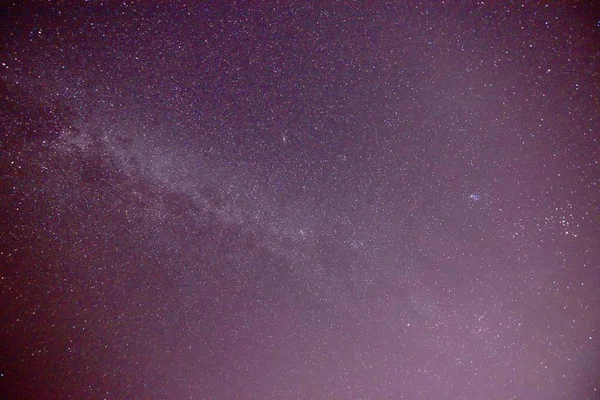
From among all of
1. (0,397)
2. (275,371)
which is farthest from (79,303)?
(275,371)

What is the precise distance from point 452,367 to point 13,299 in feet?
7.63

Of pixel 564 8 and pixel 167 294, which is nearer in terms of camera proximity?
pixel 564 8

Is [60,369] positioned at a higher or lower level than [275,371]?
higher

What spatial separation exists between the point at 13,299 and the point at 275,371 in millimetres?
1430

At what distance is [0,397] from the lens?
1569 millimetres

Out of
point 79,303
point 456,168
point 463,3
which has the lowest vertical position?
point 79,303

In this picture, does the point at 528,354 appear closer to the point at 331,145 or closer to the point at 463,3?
the point at 331,145

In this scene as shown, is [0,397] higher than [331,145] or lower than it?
lower

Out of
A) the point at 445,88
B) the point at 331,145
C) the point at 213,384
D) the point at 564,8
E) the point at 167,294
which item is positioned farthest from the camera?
the point at 213,384

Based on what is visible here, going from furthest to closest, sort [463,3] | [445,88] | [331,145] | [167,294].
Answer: [167,294] → [331,145] → [445,88] → [463,3]

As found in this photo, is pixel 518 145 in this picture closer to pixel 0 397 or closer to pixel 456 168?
pixel 456 168

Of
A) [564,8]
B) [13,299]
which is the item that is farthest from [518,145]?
[13,299]

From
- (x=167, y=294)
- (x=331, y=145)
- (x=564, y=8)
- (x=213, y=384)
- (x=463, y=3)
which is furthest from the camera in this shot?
(x=213, y=384)

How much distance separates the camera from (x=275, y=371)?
1.60 m
